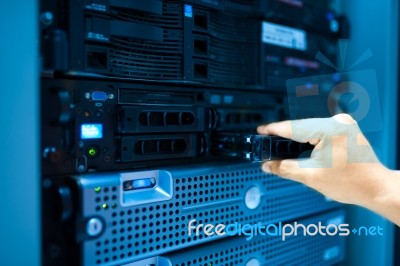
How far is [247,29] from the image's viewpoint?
35.3 inches

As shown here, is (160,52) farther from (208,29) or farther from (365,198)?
(365,198)

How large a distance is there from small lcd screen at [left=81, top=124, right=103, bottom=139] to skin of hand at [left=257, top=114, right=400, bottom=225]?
0.38 m

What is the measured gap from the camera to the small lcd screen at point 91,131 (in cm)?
65

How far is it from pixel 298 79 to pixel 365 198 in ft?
1.23

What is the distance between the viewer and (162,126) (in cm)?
72

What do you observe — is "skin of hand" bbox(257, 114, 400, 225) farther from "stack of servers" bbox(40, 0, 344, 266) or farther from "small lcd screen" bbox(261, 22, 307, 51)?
"small lcd screen" bbox(261, 22, 307, 51)

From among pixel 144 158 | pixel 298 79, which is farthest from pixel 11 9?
pixel 298 79

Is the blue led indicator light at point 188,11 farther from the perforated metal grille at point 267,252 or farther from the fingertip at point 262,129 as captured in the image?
the perforated metal grille at point 267,252

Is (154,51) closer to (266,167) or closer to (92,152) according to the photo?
(92,152)

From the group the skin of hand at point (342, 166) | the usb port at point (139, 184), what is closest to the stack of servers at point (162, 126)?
the usb port at point (139, 184)

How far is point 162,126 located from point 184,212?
176 millimetres

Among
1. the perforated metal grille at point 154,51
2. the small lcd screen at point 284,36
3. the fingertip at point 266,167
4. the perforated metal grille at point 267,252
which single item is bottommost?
the perforated metal grille at point 267,252

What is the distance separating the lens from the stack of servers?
61 centimetres

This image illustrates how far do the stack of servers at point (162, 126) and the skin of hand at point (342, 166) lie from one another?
0.44ft
